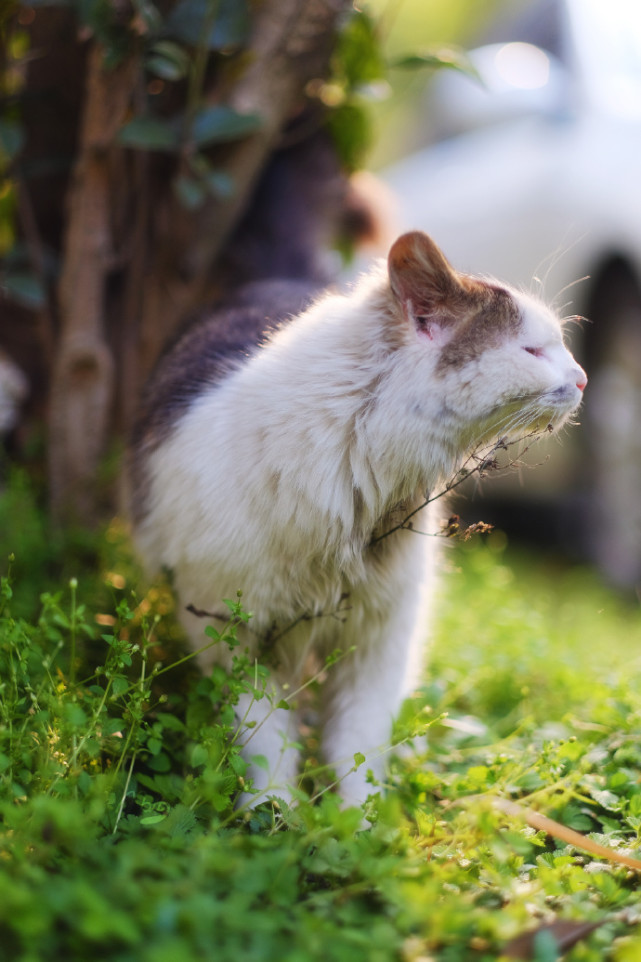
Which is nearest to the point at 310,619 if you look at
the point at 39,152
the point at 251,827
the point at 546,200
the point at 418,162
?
the point at 251,827

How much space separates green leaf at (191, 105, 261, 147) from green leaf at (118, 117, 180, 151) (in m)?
0.08

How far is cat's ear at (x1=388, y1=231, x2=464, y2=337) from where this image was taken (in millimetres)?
1643

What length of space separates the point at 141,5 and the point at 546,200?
2509 mm

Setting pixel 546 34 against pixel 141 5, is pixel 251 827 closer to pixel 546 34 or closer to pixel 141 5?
pixel 141 5

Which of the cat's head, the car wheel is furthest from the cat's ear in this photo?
the car wheel

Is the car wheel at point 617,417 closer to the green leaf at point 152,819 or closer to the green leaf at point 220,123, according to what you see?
the green leaf at point 220,123

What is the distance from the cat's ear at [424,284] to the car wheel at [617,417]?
9.01 feet

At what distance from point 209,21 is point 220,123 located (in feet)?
0.90

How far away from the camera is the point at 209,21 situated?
2445 mm

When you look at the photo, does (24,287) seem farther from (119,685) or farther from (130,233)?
(119,685)

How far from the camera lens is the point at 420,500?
1826mm

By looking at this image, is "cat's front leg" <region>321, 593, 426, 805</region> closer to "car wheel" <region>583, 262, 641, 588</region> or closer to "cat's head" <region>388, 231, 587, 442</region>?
"cat's head" <region>388, 231, 587, 442</region>

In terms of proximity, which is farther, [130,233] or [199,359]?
[130,233]

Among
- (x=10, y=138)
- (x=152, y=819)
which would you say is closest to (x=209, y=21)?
(x=10, y=138)
